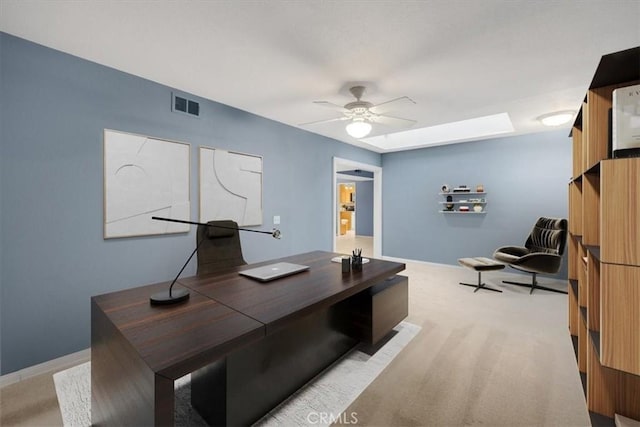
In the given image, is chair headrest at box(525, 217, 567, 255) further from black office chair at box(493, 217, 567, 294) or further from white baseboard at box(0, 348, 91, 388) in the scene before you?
white baseboard at box(0, 348, 91, 388)

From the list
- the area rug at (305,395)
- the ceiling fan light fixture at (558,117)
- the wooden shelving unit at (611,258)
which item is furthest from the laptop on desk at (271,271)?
the ceiling fan light fixture at (558,117)

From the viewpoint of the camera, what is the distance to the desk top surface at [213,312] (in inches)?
41.0

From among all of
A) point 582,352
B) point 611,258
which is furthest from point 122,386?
point 582,352

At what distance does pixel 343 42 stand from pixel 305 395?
8.25ft

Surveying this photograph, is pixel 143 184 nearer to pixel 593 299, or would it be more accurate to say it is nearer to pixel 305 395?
pixel 305 395

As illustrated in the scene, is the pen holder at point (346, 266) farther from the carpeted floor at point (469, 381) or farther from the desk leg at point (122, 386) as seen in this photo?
the desk leg at point (122, 386)

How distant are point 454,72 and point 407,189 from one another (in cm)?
367

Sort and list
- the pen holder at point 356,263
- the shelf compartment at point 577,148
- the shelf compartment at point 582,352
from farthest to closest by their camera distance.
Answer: the pen holder at point 356,263, the shelf compartment at point 577,148, the shelf compartment at point 582,352

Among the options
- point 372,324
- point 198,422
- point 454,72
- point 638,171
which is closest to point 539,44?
point 454,72

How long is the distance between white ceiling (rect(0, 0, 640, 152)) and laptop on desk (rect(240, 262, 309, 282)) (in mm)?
1728

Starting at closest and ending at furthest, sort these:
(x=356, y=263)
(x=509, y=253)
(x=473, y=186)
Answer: (x=356, y=263)
(x=509, y=253)
(x=473, y=186)

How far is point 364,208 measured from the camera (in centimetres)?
1088

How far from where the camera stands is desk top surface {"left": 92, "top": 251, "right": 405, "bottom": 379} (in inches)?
41.0

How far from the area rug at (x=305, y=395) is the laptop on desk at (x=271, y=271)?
2.57ft
